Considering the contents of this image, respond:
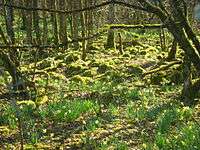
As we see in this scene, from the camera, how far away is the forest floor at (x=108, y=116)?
7953 mm

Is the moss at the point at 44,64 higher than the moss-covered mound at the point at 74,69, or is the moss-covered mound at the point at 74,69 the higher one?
the moss at the point at 44,64

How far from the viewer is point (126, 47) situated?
24.8 m

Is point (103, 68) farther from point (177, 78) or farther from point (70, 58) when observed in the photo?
point (177, 78)

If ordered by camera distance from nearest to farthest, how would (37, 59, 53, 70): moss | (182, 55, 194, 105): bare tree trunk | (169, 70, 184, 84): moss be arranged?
(182, 55, 194, 105): bare tree trunk < (169, 70, 184, 84): moss < (37, 59, 53, 70): moss

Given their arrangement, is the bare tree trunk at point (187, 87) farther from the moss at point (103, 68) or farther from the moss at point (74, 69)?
the moss at point (74, 69)

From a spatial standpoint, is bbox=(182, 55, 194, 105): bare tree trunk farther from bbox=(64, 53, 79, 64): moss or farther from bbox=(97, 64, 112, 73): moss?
bbox=(64, 53, 79, 64): moss

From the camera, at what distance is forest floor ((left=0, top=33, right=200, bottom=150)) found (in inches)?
313

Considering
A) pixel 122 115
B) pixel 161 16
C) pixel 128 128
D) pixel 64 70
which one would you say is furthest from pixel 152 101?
pixel 64 70

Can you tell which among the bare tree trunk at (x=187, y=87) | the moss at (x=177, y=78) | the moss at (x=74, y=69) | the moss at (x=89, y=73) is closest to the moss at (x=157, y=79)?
the moss at (x=177, y=78)

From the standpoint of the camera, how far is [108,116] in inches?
396

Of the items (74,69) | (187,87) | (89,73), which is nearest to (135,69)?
(89,73)

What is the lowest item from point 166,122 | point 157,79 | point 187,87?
point 157,79

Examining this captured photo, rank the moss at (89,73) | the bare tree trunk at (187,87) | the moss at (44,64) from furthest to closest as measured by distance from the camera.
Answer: the moss at (44,64)
the moss at (89,73)
the bare tree trunk at (187,87)

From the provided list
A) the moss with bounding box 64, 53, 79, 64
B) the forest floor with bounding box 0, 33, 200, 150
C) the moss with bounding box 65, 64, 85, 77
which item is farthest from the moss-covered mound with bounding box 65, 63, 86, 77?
the forest floor with bounding box 0, 33, 200, 150
